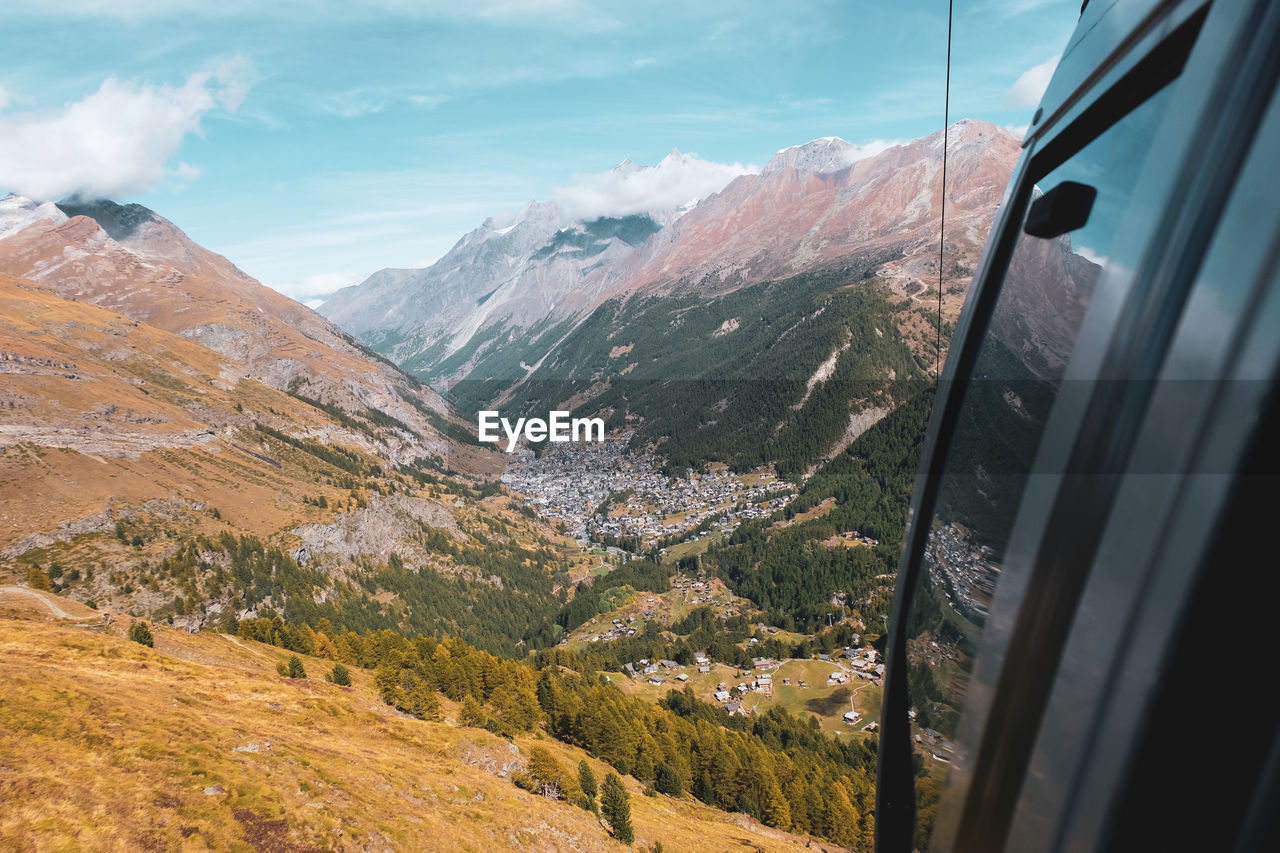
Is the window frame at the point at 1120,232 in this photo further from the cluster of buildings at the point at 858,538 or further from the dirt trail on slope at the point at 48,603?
the cluster of buildings at the point at 858,538

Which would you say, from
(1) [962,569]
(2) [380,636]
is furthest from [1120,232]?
(2) [380,636]

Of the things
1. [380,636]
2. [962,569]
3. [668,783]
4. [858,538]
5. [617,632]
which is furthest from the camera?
[858,538]

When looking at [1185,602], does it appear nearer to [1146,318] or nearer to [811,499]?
[1146,318]

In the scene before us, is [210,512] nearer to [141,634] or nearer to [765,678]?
[141,634]

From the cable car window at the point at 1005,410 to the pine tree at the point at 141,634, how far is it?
6221 centimetres

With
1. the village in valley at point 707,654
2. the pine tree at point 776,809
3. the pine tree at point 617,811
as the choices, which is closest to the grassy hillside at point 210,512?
the village in valley at point 707,654

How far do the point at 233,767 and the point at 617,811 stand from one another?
21.6 m

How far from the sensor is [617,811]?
124ft

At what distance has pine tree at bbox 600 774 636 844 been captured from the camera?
37.2m

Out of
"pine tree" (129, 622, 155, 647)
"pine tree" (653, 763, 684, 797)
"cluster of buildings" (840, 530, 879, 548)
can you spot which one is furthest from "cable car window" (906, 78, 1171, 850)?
"cluster of buildings" (840, 530, 879, 548)

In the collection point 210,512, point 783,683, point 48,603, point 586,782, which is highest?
point 586,782

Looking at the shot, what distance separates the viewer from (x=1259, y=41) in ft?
3.81

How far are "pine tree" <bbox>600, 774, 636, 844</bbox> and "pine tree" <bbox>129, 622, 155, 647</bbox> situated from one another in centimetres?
3851

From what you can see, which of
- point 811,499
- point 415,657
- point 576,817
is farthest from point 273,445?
point 576,817
